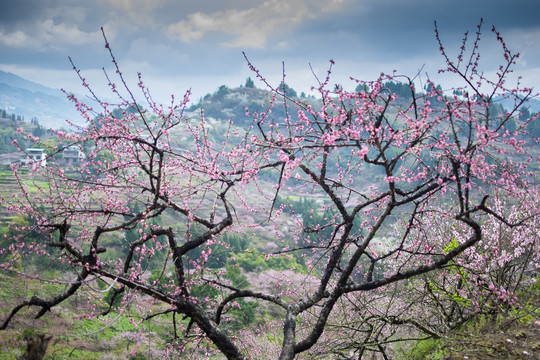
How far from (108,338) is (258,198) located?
6256 centimetres

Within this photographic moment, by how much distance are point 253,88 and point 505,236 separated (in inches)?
6191

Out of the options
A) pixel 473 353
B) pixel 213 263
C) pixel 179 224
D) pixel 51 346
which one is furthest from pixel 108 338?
pixel 179 224

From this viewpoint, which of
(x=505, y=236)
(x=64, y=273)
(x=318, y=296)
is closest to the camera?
(x=318, y=296)

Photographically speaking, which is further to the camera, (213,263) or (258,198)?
(258,198)

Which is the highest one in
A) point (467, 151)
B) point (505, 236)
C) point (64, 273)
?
point (467, 151)

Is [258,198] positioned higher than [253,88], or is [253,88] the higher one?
[253,88]

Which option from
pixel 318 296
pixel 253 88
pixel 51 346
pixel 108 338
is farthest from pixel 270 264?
pixel 253 88

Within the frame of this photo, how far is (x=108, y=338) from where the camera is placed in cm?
1761

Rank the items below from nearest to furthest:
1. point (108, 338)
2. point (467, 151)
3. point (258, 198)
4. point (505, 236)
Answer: point (467, 151) < point (505, 236) < point (108, 338) < point (258, 198)

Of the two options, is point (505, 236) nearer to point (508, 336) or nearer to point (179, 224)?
point (508, 336)

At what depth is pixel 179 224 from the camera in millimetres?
49656

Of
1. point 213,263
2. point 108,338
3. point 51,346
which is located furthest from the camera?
point 213,263

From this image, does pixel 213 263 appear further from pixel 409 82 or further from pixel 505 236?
pixel 409 82

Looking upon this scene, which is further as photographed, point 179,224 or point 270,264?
point 179,224
